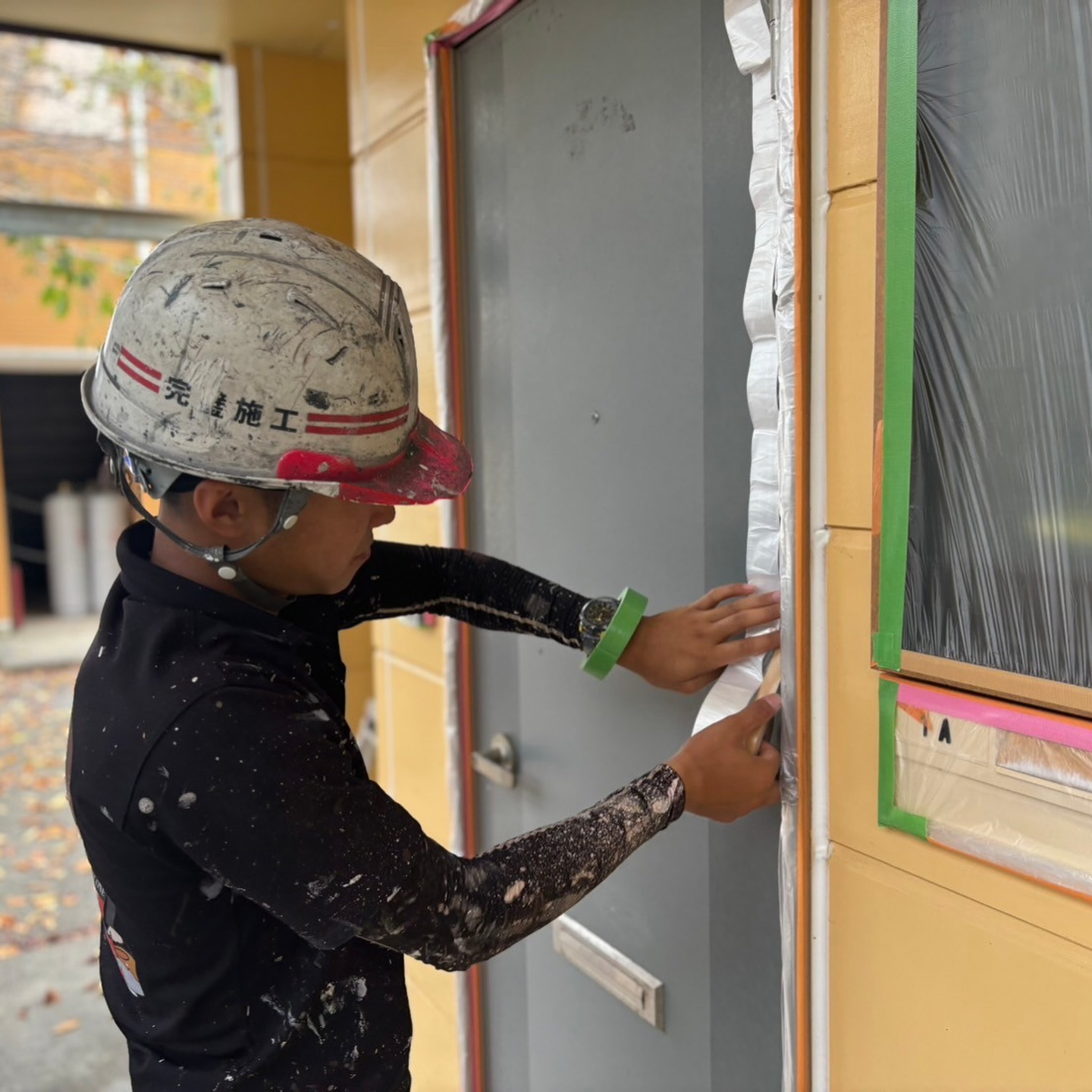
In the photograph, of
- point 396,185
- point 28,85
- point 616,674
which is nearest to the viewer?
point 616,674

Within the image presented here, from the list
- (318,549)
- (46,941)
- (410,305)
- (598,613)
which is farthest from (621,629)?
(46,941)

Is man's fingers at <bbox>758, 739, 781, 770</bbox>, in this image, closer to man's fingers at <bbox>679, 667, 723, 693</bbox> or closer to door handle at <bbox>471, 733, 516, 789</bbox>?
man's fingers at <bbox>679, 667, 723, 693</bbox>

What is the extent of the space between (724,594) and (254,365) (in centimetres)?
65


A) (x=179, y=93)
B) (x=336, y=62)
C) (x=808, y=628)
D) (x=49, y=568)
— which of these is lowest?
(x=49, y=568)

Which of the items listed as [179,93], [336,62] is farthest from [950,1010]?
[179,93]

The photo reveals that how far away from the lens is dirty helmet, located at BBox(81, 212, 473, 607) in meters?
0.91

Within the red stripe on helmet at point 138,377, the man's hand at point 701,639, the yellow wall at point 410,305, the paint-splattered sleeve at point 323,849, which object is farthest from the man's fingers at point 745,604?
the yellow wall at point 410,305

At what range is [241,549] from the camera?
1015mm

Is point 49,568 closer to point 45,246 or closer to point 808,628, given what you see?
point 45,246

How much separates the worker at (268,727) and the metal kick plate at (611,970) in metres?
0.44

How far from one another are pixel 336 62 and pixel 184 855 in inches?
150

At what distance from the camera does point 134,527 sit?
1.13 m

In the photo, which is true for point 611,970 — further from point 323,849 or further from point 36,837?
point 36,837

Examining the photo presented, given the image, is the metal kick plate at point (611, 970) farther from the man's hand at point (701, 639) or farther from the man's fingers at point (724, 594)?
the man's fingers at point (724, 594)
